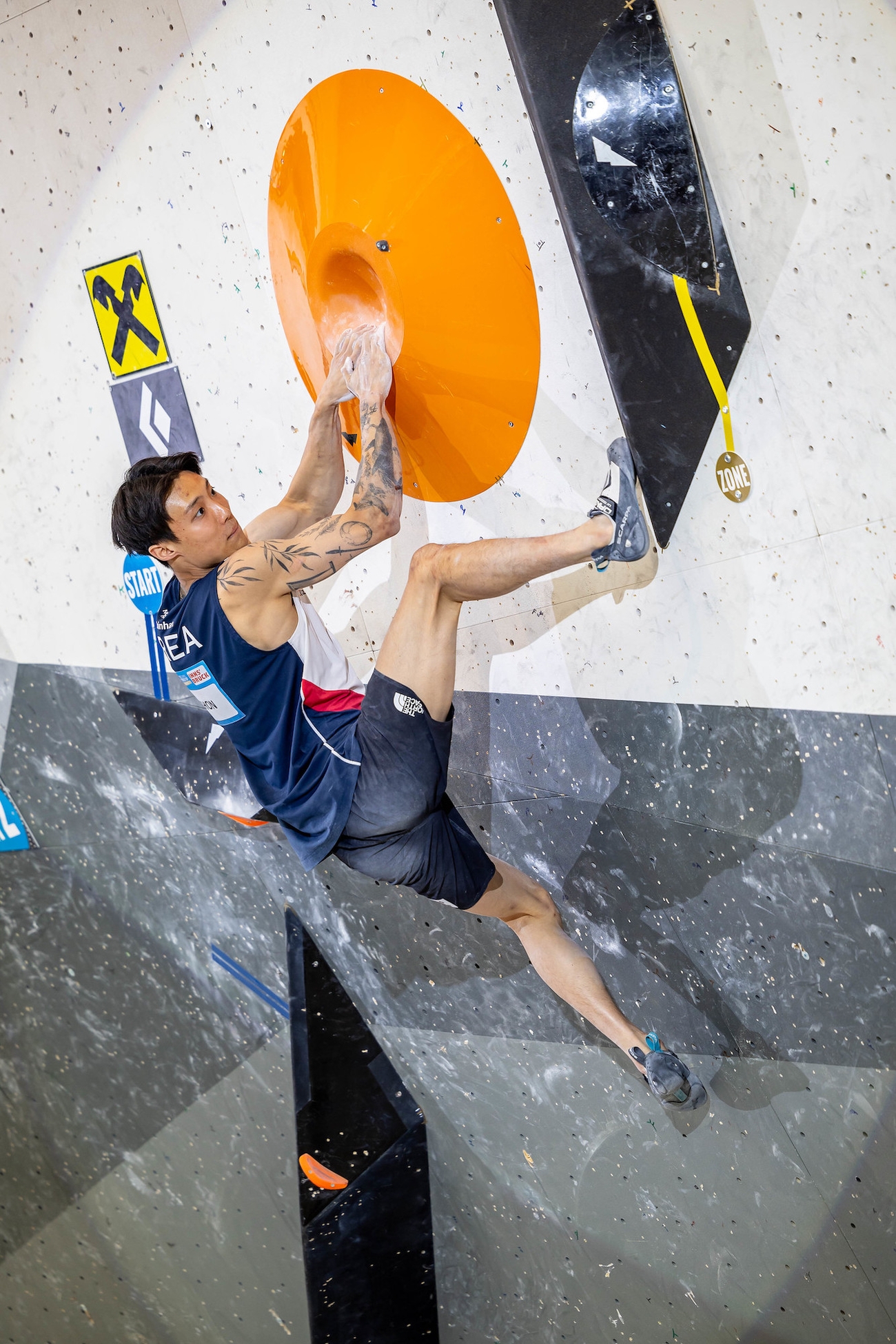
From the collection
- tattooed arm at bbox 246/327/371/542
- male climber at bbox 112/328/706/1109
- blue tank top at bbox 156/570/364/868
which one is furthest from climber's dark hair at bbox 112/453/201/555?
tattooed arm at bbox 246/327/371/542

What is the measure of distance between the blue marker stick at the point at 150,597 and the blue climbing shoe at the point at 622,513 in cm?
134

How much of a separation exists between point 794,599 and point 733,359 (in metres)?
0.37

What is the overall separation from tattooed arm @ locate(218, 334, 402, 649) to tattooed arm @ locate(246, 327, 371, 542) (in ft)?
0.71

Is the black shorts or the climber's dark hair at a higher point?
the climber's dark hair

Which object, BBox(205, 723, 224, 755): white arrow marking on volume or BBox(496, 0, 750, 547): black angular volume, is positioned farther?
BBox(205, 723, 224, 755): white arrow marking on volume

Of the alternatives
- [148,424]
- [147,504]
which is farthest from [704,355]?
[148,424]

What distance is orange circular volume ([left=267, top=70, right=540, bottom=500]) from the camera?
6.05ft

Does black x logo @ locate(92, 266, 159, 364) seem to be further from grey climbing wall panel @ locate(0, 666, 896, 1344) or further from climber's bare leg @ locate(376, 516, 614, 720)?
climber's bare leg @ locate(376, 516, 614, 720)

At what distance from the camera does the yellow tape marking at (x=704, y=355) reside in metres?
1.63

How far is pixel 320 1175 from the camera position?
282cm

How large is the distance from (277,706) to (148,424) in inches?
39.4

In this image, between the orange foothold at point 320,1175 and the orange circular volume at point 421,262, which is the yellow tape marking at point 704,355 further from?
the orange foothold at point 320,1175

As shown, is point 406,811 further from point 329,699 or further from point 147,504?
point 147,504

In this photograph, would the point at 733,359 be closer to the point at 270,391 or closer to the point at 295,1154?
the point at 270,391
